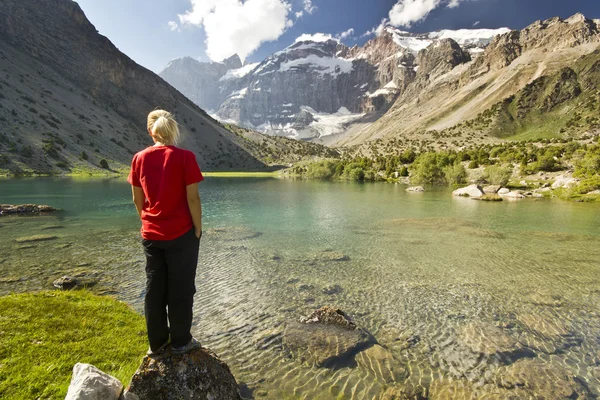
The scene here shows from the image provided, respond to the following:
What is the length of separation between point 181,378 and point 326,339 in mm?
5527

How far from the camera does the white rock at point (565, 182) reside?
64688 millimetres

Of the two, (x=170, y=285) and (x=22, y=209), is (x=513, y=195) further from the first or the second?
(x=22, y=209)

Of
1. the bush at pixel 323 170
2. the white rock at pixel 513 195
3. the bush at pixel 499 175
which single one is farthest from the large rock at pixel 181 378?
the bush at pixel 323 170

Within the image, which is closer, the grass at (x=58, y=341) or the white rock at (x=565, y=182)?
the grass at (x=58, y=341)

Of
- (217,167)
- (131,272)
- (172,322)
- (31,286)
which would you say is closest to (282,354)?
(172,322)

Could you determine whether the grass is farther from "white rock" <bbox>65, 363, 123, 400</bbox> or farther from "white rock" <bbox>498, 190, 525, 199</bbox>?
"white rock" <bbox>498, 190, 525, 199</bbox>

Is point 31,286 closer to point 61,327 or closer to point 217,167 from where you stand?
point 61,327

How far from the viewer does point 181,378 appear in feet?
19.2

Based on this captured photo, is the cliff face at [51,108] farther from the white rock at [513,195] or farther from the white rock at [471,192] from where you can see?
the white rock at [513,195]

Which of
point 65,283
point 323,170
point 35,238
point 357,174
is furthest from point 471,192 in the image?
point 323,170

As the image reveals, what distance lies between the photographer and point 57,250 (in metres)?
20.6

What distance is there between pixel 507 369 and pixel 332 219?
27.8 m

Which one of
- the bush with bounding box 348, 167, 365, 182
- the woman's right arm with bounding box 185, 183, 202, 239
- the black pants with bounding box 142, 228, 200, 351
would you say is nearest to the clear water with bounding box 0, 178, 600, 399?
the black pants with bounding box 142, 228, 200, 351

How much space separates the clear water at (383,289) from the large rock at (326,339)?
0.35 metres
